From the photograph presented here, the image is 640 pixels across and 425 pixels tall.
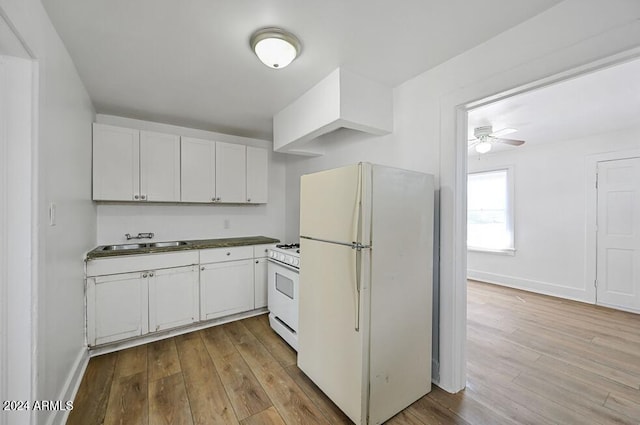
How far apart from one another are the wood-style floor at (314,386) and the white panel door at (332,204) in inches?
46.7

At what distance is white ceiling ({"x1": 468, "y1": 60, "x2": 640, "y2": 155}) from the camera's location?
86.0 inches

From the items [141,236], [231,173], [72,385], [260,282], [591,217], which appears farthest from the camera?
[591,217]

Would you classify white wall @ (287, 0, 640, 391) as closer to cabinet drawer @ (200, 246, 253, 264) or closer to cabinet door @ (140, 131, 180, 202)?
cabinet drawer @ (200, 246, 253, 264)

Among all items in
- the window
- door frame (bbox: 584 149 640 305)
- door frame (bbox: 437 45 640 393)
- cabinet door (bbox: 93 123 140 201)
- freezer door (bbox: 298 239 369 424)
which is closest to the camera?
freezer door (bbox: 298 239 369 424)

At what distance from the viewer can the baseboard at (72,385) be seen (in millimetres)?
1513

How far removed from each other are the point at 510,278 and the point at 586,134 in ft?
8.09

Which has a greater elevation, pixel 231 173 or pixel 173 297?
pixel 231 173

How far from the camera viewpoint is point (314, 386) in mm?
1938

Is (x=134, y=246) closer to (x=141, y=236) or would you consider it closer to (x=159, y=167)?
(x=141, y=236)

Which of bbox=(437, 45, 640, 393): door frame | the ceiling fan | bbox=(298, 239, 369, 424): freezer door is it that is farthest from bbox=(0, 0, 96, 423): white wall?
the ceiling fan

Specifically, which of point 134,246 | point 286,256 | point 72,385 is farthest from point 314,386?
point 134,246

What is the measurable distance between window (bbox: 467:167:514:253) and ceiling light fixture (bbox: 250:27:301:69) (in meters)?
4.51

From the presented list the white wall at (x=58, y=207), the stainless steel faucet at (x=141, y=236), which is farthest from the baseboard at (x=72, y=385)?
the stainless steel faucet at (x=141, y=236)

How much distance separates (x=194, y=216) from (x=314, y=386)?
2560 mm
